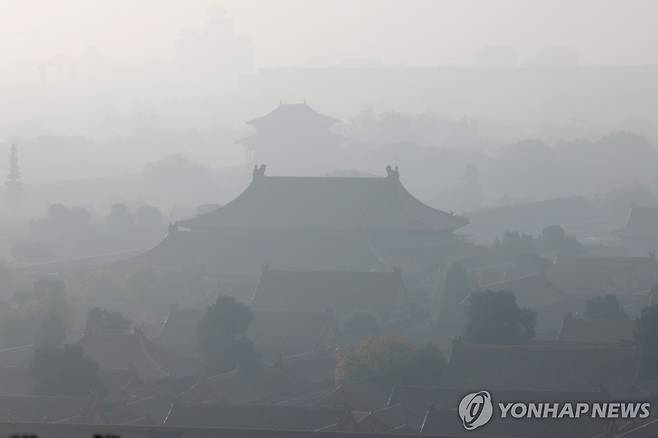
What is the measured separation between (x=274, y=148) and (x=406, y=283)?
3522 centimetres

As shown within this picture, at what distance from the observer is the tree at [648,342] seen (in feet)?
68.8

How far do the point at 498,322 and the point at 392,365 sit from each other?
2381mm

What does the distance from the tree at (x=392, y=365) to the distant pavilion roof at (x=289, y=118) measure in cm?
4336

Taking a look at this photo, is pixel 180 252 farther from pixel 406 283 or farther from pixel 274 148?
pixel 274 148

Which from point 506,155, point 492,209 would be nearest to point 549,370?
point 492,209

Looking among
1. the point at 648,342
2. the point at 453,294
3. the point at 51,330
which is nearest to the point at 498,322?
the point at 648,342

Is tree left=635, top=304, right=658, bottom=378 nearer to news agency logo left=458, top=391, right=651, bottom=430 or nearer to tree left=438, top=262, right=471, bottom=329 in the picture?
news agency logo left=458, top=391, right=651, bottom=430

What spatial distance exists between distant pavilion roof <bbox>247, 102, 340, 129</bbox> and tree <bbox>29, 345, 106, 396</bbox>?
43.9 metres

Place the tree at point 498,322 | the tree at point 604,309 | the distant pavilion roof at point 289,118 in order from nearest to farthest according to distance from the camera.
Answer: the tree at point 498,322, the tree at point 604,309, the distant pavilion roof at point 289,118

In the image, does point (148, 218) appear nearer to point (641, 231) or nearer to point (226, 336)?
point (641, 231)

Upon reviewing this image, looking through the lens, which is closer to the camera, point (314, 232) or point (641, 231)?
point (314, 232)

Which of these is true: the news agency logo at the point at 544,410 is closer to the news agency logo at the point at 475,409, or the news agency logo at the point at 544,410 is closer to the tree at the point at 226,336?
the news agency logo at the point at 475,409

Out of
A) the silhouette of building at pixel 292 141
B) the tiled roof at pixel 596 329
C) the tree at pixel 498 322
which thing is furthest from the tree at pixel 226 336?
the silhouette of building at pixel 292 141

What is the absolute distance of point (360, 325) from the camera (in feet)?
81.6
